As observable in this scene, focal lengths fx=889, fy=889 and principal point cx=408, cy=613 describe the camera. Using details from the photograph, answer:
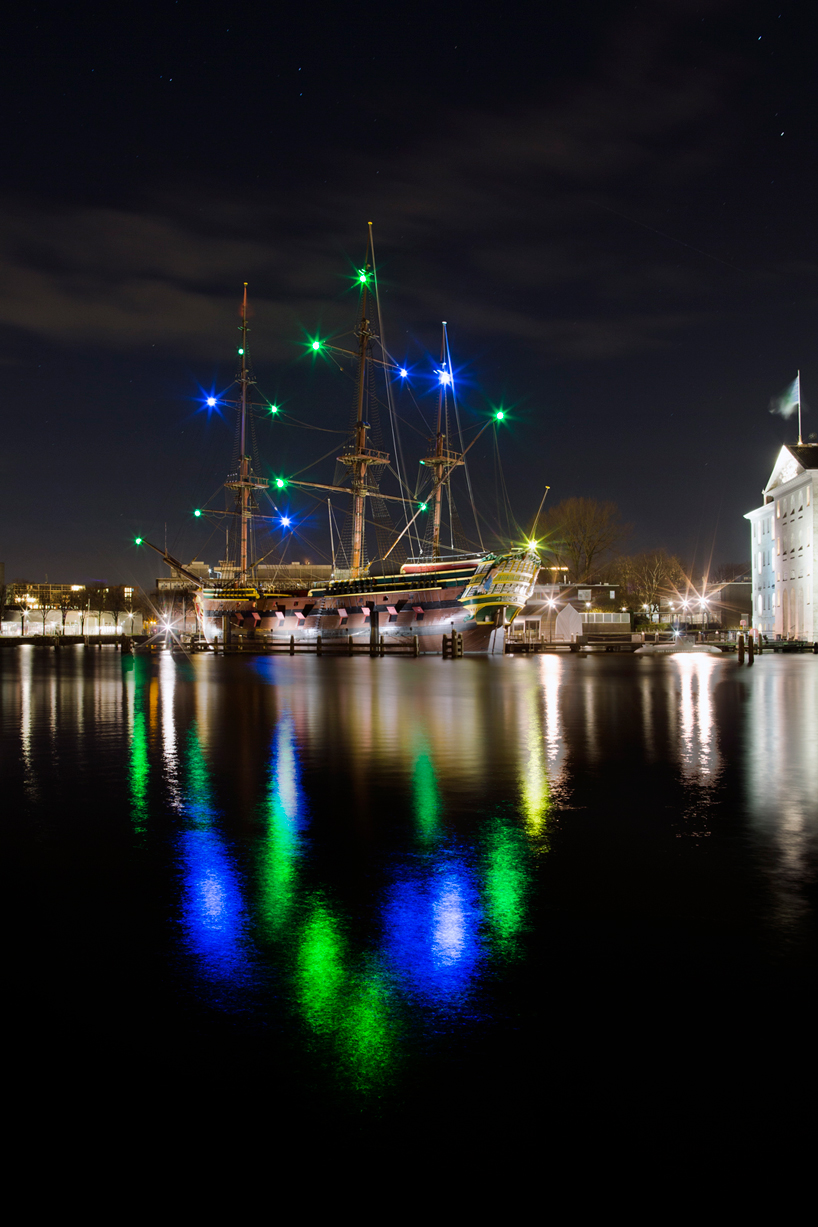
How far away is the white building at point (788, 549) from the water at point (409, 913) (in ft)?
198

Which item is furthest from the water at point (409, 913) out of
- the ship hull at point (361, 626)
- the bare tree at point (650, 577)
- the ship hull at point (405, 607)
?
the bare tree at point (650, 577)

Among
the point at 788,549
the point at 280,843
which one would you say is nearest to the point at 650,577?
the point at 788,549

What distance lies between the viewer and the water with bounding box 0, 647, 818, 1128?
3.43m

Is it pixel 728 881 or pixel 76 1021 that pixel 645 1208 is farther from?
pixel 728 881

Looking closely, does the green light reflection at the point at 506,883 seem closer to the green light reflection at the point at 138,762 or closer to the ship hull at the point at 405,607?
the green light reflection at the point at 138,762

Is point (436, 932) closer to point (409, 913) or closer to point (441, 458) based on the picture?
point (409, 913)

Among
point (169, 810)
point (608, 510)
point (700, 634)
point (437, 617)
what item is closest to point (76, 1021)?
point (169, 810)

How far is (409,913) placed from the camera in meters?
5.30

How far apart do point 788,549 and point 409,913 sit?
74723 millimetres

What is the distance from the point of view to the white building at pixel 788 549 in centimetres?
6756

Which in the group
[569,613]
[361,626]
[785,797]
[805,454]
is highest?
[805,454]

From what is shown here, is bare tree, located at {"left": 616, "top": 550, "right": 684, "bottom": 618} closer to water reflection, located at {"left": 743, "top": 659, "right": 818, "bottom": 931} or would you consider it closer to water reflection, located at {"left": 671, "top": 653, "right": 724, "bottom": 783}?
water reflection, located at {"left": 671, "top": 653, "right": 724, "bottom": 783}

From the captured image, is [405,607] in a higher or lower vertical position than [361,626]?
higher

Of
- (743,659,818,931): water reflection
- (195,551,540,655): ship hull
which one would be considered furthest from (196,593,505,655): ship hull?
(743,659,818,931): water reflection
